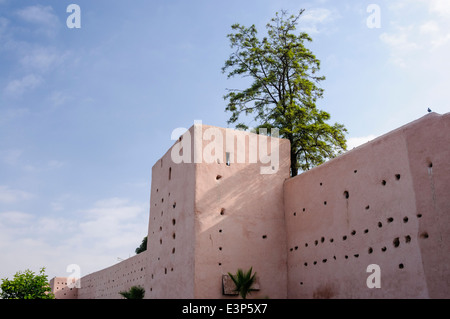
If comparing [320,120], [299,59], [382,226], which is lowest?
[382,226]

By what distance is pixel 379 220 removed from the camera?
10.4 m

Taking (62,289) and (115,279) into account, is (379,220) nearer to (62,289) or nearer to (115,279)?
(115,279)

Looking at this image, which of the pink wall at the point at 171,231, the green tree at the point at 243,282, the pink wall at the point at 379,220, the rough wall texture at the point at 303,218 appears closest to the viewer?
the pink wall at the point at 379,220

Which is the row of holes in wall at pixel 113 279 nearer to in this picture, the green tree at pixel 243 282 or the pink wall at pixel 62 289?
the pink wall at pixel 62 289

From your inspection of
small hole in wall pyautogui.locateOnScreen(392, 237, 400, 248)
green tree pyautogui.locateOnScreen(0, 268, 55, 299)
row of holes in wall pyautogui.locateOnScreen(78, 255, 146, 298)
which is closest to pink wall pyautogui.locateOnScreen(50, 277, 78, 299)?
row of holes in wall pyautogui.locateOnScreen(78, 255, 146, 298)

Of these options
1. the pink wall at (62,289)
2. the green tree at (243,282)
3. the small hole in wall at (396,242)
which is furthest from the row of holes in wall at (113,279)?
the small hole in wall at (396,242)

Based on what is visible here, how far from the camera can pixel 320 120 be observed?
17.1m

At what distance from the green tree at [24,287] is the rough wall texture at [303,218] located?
14.6 meters

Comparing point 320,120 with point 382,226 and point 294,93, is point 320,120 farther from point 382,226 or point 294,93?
point 382,226

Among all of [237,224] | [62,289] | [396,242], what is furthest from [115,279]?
[396,242]

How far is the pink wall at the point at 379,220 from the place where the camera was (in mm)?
9219

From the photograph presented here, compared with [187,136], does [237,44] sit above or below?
above
